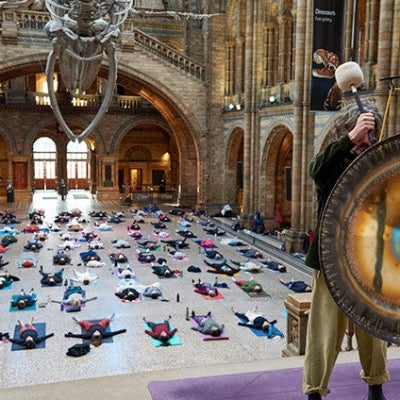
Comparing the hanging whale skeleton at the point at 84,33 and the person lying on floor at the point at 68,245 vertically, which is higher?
the hanging whale skeleton at the point at 84,33

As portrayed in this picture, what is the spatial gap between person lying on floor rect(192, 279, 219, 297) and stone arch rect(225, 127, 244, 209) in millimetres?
13141

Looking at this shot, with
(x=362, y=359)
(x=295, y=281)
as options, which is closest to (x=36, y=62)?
(x=295, y=281)

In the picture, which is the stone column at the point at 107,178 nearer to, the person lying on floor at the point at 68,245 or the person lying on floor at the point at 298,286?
the person lying on floor at the point at 68,245

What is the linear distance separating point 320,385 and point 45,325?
23.8ft

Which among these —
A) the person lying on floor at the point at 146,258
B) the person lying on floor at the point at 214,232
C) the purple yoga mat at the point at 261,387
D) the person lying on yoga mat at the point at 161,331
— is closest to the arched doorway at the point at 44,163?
the person lying on floor at the point at 214,232

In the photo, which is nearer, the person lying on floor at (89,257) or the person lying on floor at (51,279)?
the person lying on floor at (51,279)

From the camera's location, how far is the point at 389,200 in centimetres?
253

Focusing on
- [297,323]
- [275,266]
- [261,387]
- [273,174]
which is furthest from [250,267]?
[261,387]

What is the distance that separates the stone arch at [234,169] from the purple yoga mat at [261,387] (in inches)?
803

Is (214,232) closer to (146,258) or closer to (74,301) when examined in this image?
(146,258)

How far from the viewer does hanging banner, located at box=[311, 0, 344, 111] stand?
13.5 m

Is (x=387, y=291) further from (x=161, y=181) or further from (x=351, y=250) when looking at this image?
(x=161, y=181)

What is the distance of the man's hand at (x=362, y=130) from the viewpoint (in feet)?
8.73

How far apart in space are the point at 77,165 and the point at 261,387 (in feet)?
105
